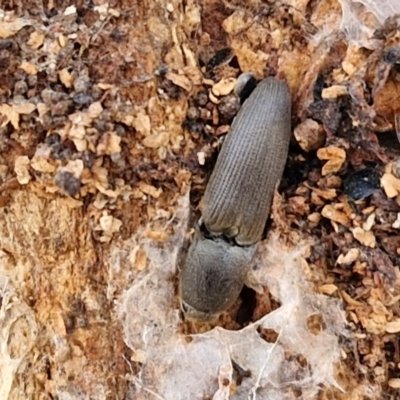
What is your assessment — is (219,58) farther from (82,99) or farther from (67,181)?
(67,181)

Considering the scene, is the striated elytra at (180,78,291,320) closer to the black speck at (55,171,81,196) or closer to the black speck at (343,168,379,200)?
the black speck at (343,168,379,200)

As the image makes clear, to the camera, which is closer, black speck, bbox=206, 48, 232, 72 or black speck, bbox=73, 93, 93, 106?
black speck, bbox=73, 93, 93, 106

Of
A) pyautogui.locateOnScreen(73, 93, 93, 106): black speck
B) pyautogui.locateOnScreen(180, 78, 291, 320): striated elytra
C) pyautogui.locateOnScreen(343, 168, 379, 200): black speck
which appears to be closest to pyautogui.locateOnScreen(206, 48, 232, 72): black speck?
pyautogui.locateOnScreen(180, 78, 291, 320): striated elytra

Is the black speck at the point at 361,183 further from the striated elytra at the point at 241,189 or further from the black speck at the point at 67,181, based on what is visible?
the black speck at the point at 67,181

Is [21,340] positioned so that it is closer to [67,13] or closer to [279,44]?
[67,13]

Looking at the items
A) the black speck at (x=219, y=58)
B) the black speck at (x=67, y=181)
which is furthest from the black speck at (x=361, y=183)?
the black speck at (x=67, y=181)

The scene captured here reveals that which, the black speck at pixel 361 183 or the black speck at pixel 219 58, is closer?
the black speck at pixel 361 183

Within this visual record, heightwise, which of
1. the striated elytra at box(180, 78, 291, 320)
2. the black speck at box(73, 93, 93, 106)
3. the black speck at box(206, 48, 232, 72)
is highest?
the black speck at box(206, 48, 232, 72)

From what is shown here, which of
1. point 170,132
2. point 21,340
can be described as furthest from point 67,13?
point 21,340

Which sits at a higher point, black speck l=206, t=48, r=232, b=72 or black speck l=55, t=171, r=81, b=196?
black speck l=206, t=48, r=232, b=72

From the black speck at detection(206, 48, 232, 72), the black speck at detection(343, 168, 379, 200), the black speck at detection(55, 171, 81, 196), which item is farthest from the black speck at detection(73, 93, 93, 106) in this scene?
the black speck at detection(343, 168, 379, 200)

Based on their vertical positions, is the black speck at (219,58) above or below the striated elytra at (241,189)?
above
